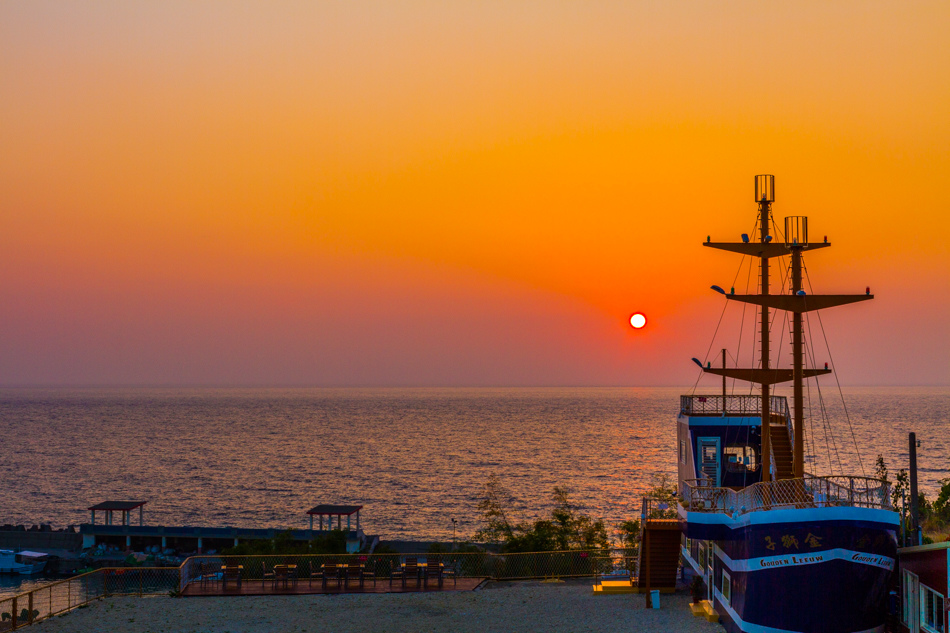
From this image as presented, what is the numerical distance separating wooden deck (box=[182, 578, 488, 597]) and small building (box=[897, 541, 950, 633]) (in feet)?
42.7

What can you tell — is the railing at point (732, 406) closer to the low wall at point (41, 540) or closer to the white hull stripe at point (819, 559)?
the white hull stripe at point (819, 559)

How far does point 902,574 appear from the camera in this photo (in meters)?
19.2

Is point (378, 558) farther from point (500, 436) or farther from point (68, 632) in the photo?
point (500, 436)

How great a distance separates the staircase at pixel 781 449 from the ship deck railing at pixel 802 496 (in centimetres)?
402

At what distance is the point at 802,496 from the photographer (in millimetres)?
19578

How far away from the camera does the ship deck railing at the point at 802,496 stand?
62.0 ft

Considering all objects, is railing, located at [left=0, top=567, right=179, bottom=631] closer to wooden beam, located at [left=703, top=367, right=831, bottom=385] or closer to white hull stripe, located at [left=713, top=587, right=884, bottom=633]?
white hull stripe, located at [left=713, top=587, right=884, bottom=633]

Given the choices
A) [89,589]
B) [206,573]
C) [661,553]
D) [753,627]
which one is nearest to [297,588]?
[206,573]

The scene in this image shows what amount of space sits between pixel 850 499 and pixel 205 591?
772 inches

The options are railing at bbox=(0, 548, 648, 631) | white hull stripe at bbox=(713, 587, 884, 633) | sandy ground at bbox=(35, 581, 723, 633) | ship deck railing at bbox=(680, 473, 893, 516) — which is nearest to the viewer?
ship deck railing at bbox=(680, 473, 893, 516)

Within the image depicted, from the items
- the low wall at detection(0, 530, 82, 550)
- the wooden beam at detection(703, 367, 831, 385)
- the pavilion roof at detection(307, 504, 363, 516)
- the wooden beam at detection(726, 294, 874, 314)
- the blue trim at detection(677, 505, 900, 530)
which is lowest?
the low wall at detection(0, 530, 82, 550)

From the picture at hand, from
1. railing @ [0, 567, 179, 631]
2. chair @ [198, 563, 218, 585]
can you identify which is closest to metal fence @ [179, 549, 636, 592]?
chair @ [198, 563, 218, 585]

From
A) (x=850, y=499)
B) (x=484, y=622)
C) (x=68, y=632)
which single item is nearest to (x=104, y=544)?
(x=68, y=632)

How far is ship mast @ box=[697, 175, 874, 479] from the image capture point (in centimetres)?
2038
